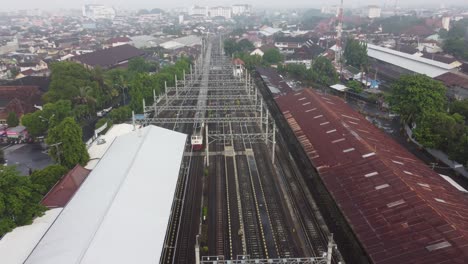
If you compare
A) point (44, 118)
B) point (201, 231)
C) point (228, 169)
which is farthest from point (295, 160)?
point (44, 118)

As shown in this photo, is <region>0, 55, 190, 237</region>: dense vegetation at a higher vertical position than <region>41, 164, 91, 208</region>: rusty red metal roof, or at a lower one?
higher

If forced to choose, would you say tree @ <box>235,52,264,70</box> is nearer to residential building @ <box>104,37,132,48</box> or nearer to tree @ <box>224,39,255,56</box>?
tree @ <box>224,39,255,56</box>

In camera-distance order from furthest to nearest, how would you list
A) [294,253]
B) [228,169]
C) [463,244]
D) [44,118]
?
[44,118] → [228,169] → [294,253] → [463,244]

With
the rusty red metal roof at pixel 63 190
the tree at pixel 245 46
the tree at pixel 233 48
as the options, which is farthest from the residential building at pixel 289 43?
the rusty red metal roof at pixel 63 190

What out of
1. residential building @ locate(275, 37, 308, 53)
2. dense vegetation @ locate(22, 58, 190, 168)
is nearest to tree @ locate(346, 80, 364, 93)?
dense vegetation @ locate(22, 58, 190, 168)

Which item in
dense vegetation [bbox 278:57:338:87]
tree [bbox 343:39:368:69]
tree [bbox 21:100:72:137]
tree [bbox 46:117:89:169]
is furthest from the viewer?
tree [bbox 343:39:368:69]

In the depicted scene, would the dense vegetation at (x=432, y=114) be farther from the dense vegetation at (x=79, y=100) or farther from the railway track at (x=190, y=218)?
the dense vegetation at (x=79, y=100)

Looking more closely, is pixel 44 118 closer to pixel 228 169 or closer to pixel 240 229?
pixel 228 169
